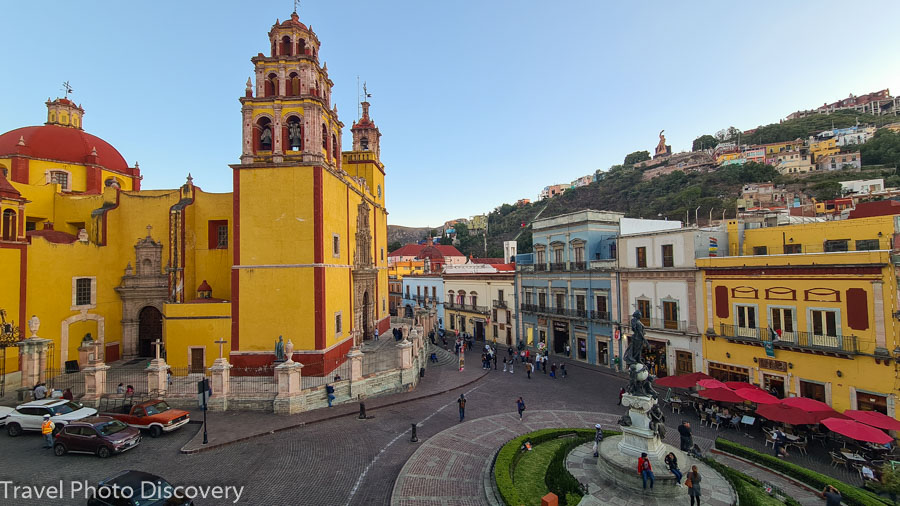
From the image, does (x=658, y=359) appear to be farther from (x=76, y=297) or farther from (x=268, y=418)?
(x=76, y=297)

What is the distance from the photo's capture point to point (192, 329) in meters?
21.0

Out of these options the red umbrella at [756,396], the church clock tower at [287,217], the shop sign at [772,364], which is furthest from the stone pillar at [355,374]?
the shop sign at [772,364]

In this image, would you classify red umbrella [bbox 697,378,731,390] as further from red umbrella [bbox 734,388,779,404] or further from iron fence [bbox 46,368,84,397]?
iron fence [bbox 46,368,84,397]

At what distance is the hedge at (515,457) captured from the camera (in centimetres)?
1074

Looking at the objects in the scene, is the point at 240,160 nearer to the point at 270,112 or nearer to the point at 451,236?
the point at 270,112

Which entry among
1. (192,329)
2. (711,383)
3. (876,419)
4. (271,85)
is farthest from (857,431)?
(271,85)

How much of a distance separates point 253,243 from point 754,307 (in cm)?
2515

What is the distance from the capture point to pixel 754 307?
20547mm

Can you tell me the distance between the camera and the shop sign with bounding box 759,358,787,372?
19250mm

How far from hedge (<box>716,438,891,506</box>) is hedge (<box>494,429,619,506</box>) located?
153 inches

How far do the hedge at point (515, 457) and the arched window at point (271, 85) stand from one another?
20.7 m

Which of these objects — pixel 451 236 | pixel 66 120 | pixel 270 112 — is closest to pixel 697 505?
pixel 270 112

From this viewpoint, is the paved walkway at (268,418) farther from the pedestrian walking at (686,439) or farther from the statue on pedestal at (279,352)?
the pedestrian walking at (686,439)

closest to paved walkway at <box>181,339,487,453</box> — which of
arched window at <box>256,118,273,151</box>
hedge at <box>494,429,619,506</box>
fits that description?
hedge at <box>494,429,619,506</box>
